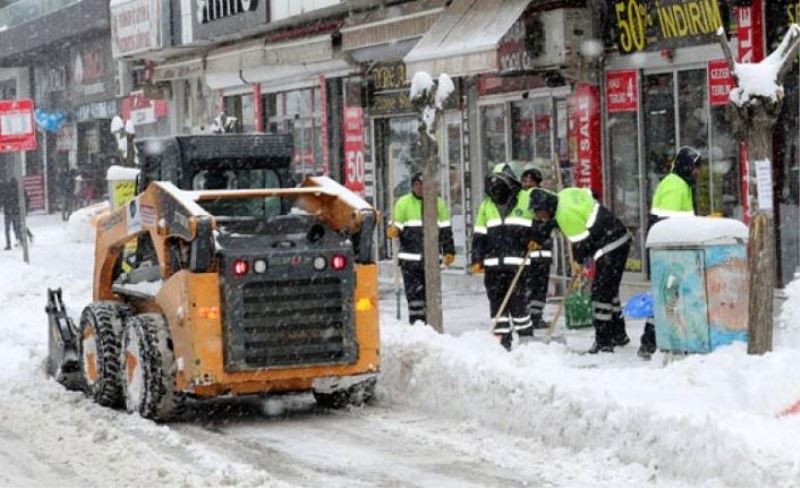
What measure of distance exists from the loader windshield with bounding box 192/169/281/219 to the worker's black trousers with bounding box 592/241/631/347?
10.9ft

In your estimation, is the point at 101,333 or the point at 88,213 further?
the point at 88,213

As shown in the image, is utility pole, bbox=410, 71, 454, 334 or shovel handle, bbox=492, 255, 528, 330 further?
shovel handle, bbox=492, 255, 528, 330

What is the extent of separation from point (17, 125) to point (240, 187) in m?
14.8

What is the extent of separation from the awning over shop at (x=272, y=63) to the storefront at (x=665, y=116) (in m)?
6.84

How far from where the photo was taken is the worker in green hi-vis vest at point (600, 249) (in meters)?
14.7

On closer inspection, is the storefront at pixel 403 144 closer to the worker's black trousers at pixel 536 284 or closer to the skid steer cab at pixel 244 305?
the worker's black trousers at pixel 536 284

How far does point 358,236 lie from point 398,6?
38.0 ft

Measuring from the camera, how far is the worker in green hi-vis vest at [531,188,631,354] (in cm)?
1470

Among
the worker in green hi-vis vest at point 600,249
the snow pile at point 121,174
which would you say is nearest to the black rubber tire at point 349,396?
the worker in green hi-vis vest at point 600,249

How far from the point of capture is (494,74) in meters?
21.9

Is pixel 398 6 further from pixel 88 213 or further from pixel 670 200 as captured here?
pixel 88 213

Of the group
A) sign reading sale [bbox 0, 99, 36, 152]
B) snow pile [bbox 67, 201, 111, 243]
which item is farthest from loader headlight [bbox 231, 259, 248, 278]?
snow pile [bbox 67, 201, 111, 243]

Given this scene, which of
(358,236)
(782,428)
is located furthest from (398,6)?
(782,428)

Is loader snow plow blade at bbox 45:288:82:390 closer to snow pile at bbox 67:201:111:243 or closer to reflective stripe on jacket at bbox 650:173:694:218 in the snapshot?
reflective stripe on jacket at bbox 650:173:694:218
